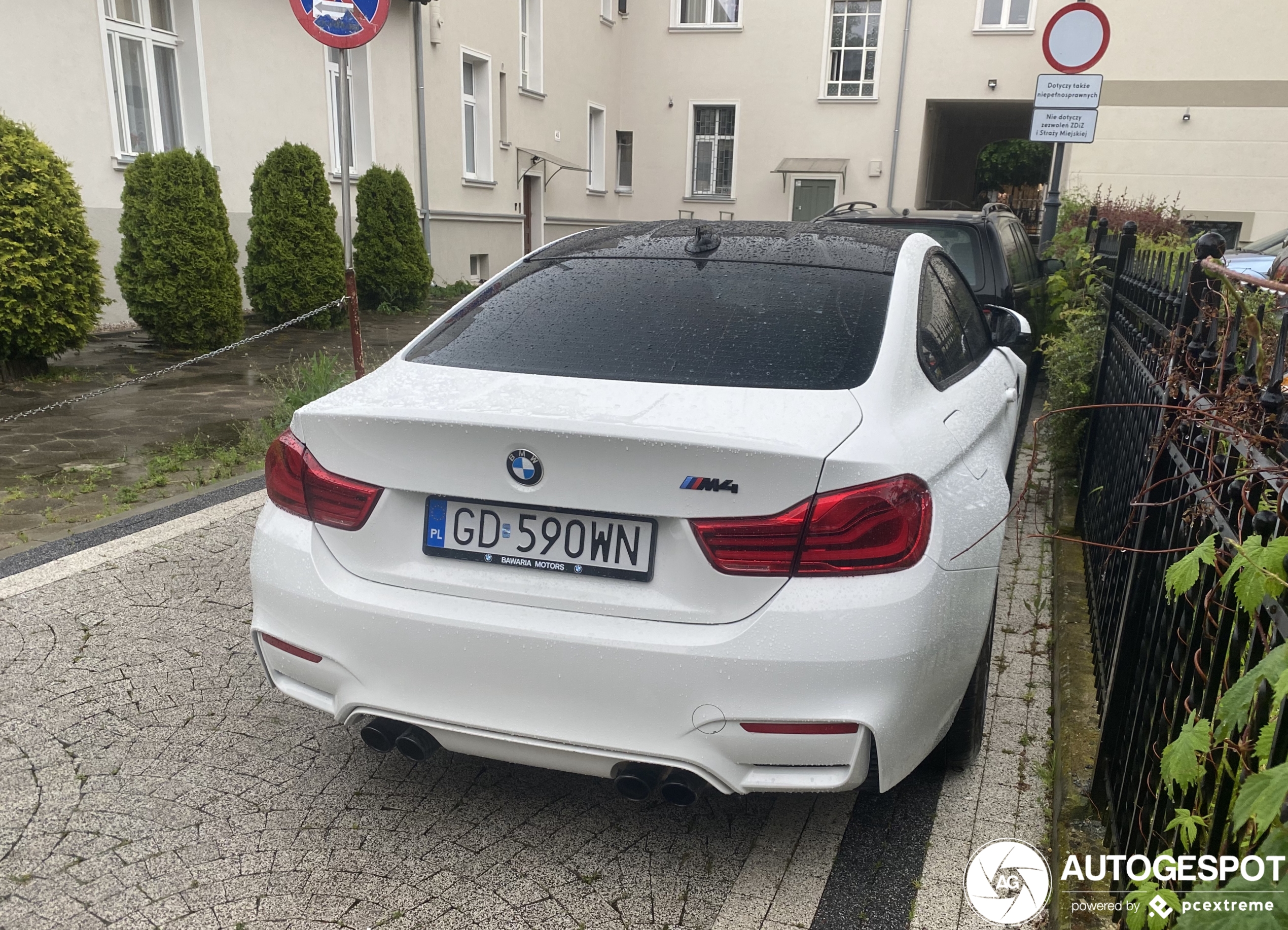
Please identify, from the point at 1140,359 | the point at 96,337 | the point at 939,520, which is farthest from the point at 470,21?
the point at 939,520

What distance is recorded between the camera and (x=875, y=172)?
25.9m

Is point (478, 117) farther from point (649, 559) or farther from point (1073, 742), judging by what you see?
point (649, 559)

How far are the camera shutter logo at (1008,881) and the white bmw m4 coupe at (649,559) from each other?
0.34 m

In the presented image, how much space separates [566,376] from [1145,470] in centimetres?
177

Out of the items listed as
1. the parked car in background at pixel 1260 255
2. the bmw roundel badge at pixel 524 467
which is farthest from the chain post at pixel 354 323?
the parked car in background at pixel 1260 255

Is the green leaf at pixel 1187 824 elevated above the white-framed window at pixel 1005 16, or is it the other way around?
the white-framed window at pixel 1005 16

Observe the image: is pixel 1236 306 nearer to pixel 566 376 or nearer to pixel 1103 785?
pixel 1103 785

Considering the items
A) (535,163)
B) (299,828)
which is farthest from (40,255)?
(535,163)

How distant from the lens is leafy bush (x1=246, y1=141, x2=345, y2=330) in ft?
42.0

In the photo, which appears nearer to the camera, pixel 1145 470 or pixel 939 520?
pixel 939 520

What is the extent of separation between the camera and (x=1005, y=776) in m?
3.02

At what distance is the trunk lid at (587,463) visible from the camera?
222 centimetres

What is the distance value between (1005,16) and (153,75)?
19.7m

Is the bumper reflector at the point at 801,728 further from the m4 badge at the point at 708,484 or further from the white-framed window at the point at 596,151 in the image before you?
the white-framed window at the point at 596,151
